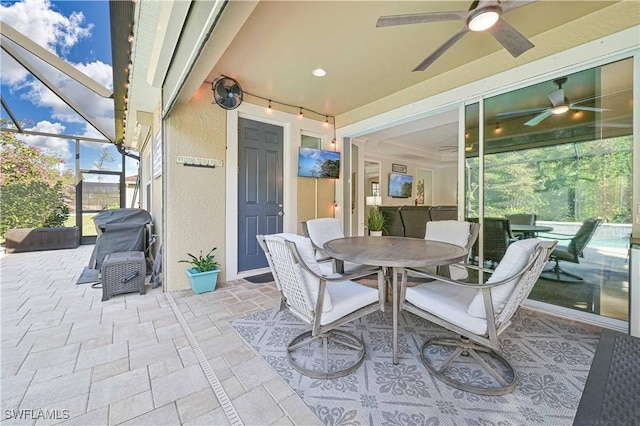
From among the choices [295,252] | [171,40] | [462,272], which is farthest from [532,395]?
[171,40]

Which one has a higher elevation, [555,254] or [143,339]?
[555,254]

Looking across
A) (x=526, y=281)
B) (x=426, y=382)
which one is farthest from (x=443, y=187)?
(x=426, y=382)

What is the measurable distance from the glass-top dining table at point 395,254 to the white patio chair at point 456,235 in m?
0.29

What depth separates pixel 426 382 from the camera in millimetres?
1589

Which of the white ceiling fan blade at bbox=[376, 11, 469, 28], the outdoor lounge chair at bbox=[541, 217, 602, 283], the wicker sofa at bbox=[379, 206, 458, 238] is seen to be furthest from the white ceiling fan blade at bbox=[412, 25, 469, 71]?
the wicker sofa at bbox=[379, 206, 458, 238]

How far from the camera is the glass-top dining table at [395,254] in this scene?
1.79 meters

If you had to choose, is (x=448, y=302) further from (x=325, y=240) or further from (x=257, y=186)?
(x=257, y=186)

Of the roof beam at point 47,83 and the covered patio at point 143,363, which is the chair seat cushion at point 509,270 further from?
the roof beam at point 47,83

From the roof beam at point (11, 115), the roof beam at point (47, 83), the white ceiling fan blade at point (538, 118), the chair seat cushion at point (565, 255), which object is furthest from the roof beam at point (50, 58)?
the chair seat cushion at point (565, 255)

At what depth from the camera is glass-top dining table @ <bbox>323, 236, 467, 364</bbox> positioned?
70.6 inches

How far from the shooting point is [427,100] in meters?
3.43

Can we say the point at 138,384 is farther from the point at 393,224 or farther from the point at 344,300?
the point at 393,224

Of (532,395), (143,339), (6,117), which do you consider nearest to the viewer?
(532,395)

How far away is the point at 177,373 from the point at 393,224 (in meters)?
5.08
